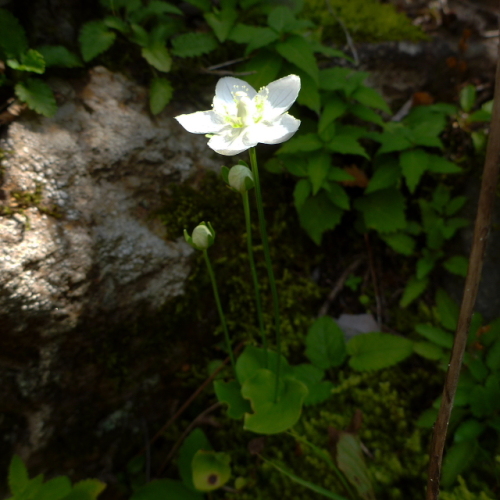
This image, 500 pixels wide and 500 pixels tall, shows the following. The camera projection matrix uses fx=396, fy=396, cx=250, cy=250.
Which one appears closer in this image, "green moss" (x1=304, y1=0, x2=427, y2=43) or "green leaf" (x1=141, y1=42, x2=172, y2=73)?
"green leaf" (x1=141, y1=42, x2=172, y2=73)

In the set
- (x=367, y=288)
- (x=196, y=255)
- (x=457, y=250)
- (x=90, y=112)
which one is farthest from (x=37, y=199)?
(x=457, y=250)

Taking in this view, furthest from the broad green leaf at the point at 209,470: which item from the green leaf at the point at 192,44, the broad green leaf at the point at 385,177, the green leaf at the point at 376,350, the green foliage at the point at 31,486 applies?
the green leaf at the point at 192,44

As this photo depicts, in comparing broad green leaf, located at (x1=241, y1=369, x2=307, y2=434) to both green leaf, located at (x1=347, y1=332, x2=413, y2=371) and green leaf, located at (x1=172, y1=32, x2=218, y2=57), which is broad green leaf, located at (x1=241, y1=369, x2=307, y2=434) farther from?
green leaf, located at (x1=172, y1=32, x2=218, y2=57)

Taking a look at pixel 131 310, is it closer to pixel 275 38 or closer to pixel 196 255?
pixel 196 255

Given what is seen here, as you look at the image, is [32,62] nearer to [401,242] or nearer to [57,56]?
[57,56]

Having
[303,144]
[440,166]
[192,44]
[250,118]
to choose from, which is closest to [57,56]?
[192,44]

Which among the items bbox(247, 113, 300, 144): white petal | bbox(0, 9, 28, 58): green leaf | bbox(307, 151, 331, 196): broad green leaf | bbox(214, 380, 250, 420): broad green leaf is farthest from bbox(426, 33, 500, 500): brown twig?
bbox(0, 9, 28, 58): green leaf
